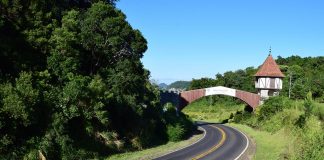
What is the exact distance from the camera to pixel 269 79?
73562 mm

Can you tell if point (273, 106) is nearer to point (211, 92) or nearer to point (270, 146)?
point (211, 92)

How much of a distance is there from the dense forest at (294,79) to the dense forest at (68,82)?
190 feet

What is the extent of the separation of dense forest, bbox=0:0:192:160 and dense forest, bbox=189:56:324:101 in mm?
57767

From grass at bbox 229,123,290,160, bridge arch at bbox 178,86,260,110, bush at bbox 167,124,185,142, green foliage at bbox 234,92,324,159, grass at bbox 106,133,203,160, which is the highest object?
bridge arch at bbox 178,86,260,110

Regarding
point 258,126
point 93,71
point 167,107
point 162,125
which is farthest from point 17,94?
point 258,126

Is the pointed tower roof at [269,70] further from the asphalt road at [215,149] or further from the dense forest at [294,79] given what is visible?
the asphalt road at [215,149]

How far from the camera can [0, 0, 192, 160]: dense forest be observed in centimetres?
2828

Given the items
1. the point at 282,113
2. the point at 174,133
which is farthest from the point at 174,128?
the point at 282,113

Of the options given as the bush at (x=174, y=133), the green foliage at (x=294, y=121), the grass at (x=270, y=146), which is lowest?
the grass at (x=270, y=146)

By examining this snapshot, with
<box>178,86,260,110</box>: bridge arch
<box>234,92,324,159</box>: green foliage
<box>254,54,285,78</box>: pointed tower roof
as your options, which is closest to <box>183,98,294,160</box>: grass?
<box>234,92,324,159</box>: green foliage

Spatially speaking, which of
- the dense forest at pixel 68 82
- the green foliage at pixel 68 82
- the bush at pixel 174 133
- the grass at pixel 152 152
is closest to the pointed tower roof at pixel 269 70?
the bush at pixel 174 133

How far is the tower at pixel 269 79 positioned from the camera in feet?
240

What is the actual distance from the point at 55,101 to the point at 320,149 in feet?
58.7

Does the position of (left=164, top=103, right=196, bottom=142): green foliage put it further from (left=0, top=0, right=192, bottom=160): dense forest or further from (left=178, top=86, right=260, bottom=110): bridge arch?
(left=178, top=86, right=260, bottom=110): bridge arch
